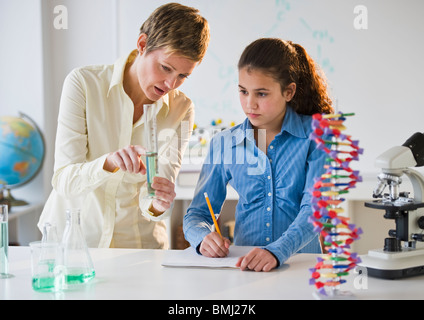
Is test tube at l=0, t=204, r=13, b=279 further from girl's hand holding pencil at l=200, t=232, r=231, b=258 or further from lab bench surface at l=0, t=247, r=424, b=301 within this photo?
girl's hand holding pencil at l=200, t=232, r=231, b=258

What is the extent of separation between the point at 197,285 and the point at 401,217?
526 mm

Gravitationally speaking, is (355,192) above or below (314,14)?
below

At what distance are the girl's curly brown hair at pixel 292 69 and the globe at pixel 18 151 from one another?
2.18 metres

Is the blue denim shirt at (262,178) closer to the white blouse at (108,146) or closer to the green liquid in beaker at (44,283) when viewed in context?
the white blouse at (108,146)

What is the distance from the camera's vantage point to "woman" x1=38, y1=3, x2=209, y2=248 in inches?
63.7

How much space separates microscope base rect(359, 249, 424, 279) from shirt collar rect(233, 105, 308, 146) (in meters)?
0.45

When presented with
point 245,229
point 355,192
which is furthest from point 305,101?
point 355,192

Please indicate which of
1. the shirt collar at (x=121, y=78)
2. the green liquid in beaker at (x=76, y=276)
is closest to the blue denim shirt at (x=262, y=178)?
the shirt collar at (x=121, y=78)

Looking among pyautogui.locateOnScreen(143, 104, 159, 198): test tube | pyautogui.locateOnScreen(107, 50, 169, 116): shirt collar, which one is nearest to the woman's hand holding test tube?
pyautogui.locateOnScreen(143, 104, 159, 198): test tube

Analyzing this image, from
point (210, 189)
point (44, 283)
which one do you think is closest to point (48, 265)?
point (44, 283)

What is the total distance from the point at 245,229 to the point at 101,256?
0.44m

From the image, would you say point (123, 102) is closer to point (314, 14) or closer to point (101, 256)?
point (101, 256)

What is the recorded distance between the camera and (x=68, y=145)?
1677 millimetres

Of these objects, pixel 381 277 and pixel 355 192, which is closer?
pixel 381 277
